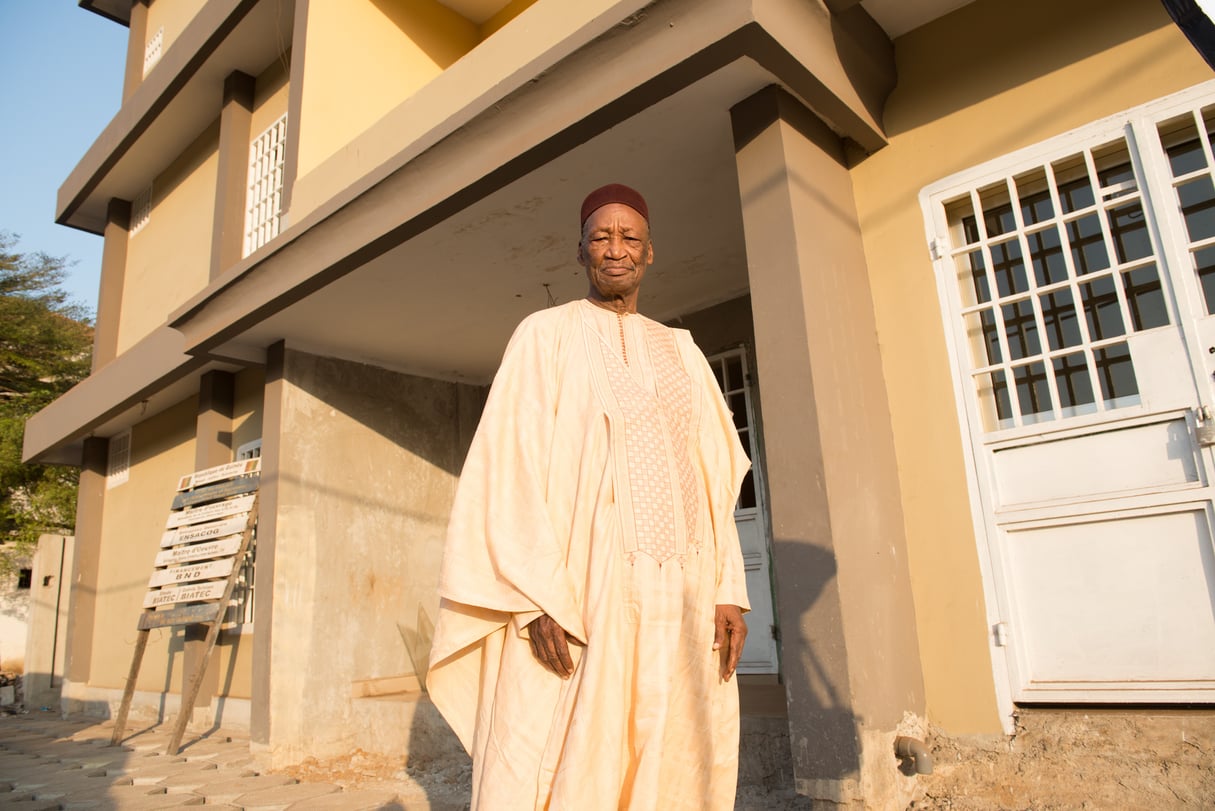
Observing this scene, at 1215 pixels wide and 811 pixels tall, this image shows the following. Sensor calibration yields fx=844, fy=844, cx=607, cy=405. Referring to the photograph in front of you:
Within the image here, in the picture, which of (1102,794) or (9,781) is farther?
(9,781)

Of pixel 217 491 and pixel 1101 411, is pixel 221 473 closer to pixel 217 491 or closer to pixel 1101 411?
pixel 217 491

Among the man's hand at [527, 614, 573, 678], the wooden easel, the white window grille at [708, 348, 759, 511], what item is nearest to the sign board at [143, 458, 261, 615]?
the wooden easel

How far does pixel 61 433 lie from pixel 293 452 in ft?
19.9

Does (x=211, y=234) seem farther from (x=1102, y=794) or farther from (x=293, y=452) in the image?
(x=1102, y=794)

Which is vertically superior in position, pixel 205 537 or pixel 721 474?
pixel 205 537

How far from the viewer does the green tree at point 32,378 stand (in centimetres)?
1833

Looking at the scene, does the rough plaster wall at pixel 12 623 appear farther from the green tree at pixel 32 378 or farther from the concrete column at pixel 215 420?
the concrete column at pixel 215 420

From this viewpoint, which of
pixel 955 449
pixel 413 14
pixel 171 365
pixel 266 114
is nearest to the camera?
pixel 955 449

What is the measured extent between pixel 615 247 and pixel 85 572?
10652 millimetres

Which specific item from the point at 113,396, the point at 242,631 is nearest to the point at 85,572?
the point at 113,396

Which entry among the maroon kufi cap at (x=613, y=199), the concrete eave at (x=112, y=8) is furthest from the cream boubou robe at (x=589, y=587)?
the concrete eave at (x=112, y=8)

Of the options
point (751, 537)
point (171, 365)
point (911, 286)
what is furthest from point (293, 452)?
point (911, 286)

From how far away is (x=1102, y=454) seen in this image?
3.42 m

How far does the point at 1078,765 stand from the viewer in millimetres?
3180
